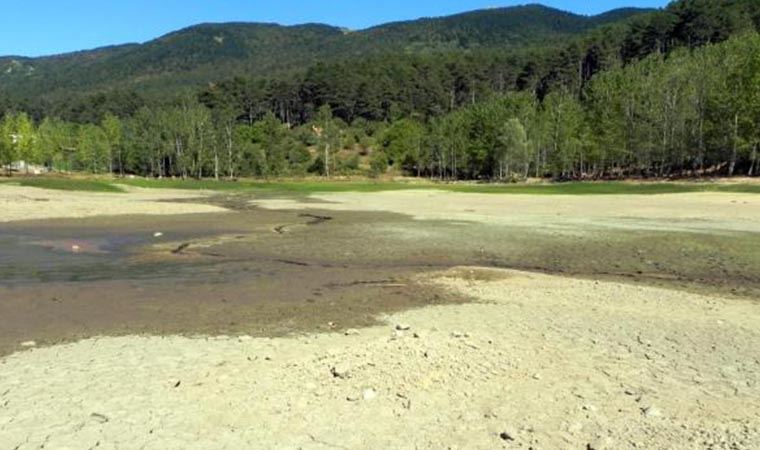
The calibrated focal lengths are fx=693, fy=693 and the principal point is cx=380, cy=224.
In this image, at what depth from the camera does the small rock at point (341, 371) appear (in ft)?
33.4

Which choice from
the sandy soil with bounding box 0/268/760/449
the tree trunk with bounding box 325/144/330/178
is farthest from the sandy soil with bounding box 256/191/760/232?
the tree trunk with bounding box 325/144/330/178

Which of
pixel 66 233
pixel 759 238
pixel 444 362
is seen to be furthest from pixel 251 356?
pixel 66 233

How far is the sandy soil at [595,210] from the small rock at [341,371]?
2432cm

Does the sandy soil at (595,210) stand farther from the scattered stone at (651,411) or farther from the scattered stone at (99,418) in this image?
the scattered stone at (99,418)

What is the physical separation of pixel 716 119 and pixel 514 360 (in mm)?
80359

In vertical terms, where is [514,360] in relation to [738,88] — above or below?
below

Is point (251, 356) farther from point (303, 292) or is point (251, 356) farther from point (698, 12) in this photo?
point (698, 12)

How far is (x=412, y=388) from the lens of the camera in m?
9.79

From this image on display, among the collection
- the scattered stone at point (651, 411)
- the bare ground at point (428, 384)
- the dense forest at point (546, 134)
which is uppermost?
the dense forest at point (546, 134)

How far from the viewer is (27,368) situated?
36.2ft

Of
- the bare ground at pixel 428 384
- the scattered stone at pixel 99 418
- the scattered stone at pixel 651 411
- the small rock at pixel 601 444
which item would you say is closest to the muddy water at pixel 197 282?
the bare ground at pixel 428 384

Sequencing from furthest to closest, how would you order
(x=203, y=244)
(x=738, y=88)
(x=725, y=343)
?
(x=738, y=88) < (x=203, y=244) < (x=725, y=343)

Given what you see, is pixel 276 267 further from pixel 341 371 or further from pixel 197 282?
pixel 341 371

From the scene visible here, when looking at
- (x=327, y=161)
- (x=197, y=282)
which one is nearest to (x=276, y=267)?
(x=197, y=282)
